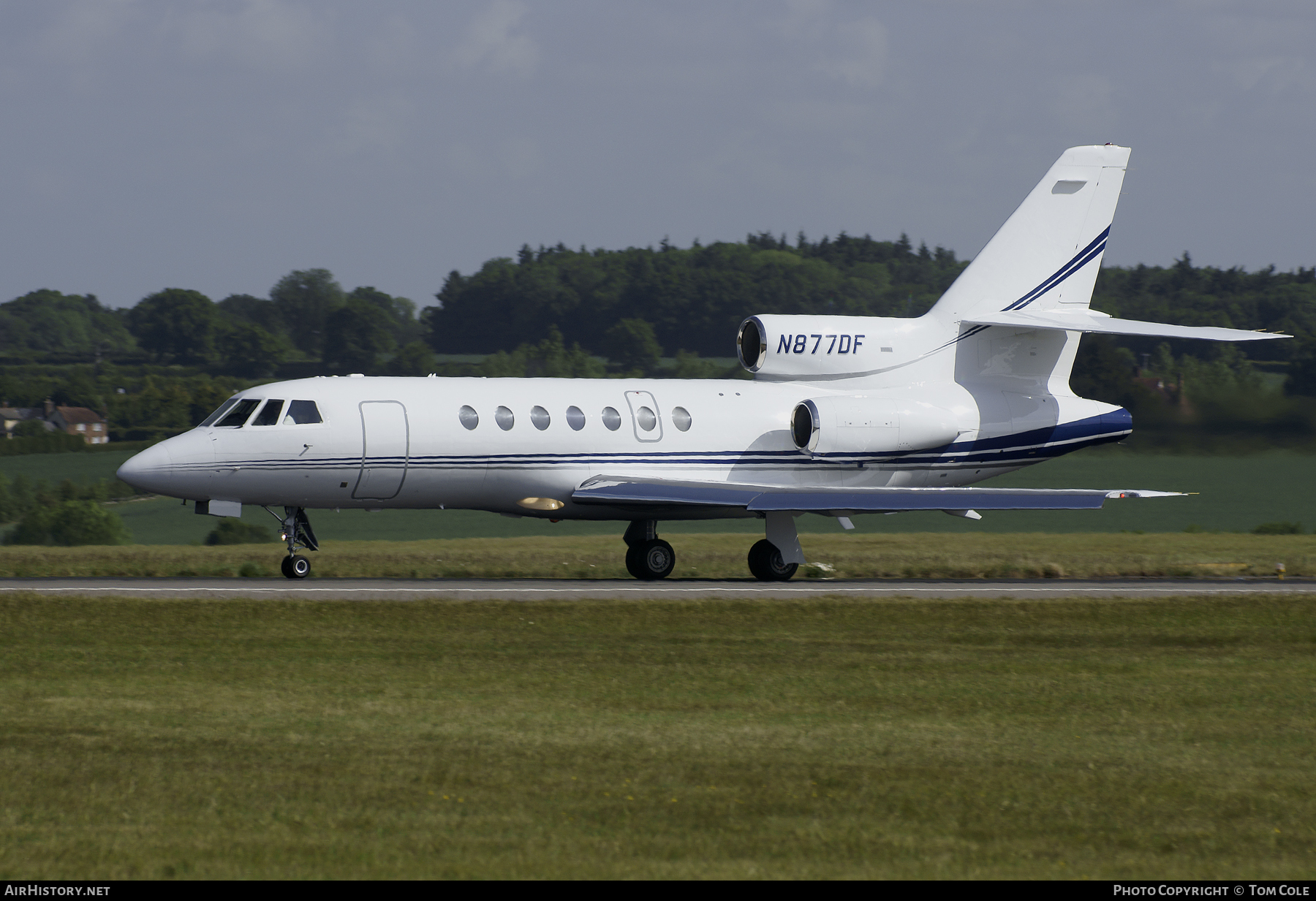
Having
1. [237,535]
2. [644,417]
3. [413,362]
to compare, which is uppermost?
[413,362]

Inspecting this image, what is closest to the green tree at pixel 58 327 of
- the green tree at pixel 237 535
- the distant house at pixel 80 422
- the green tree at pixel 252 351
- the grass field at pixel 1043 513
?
the green tree at pixel 252 351

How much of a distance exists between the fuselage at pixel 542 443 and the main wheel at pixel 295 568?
951mm

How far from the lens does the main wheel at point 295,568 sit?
85.5 ft

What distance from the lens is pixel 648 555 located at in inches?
1125

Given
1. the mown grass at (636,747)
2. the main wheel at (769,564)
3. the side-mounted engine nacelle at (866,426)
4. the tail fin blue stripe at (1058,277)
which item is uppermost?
the tail fin blue stripe at (1058,277)

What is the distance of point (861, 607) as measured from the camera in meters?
22.2

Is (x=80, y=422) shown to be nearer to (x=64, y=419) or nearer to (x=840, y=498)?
(x=64, y=419)

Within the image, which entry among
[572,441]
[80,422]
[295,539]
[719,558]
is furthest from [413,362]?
[295,539]

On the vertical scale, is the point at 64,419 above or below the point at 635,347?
below

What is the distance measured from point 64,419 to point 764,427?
6092 cm

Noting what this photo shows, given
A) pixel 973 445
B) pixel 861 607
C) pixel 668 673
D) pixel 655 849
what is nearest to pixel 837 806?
pixel 655 849

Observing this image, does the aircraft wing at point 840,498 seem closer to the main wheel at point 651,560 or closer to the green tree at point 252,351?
the main wheel at point 651,560

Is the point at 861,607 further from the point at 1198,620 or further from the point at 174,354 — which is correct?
→ the point at 174,354

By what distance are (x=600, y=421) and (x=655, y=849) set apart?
19030 millimetres
